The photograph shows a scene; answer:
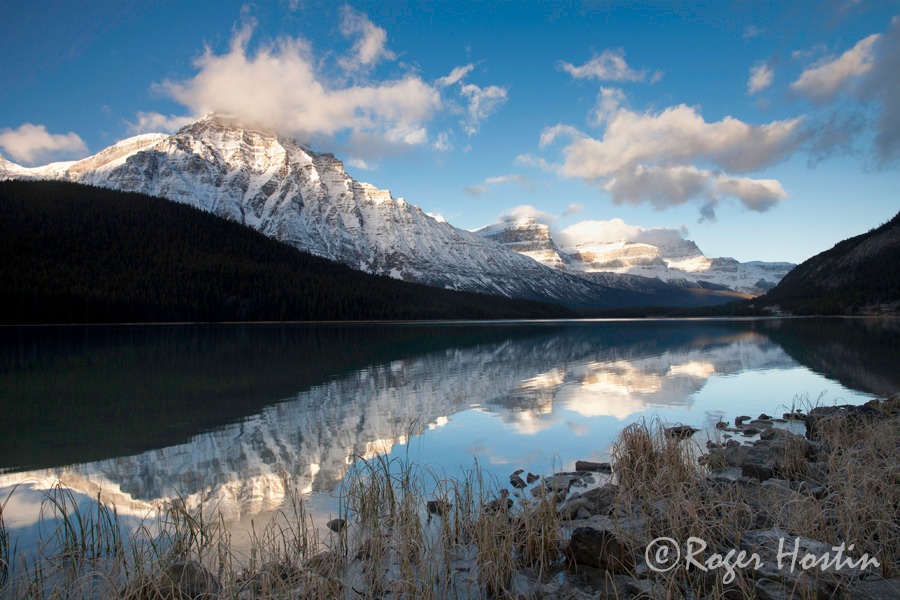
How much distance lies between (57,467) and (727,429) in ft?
61.6

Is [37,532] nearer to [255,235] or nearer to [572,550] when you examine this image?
[572,550]

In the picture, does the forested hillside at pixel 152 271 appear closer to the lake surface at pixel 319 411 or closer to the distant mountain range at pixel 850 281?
the lake surface at pixel 319 411

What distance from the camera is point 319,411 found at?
19.4 metres

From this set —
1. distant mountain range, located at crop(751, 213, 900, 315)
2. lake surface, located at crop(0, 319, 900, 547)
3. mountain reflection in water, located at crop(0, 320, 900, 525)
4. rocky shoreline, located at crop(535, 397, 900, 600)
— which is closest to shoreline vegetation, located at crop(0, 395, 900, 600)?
rocky shoreline, located at crop(535, 397, 900, 600)

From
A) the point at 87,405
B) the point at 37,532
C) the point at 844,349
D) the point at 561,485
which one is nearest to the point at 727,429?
the point at 561,485

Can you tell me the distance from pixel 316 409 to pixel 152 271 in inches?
4336

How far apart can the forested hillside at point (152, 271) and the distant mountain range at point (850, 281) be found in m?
97.9

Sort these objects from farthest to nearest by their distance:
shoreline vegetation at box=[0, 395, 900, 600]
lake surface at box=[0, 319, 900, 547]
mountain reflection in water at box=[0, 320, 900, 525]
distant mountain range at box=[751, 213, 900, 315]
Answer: distant mountain range at box=[751, 213, 900, 315] → mountain reflection in water at box=[0, 320, 900, 525] → lake surface at box=[0, 319, 900, 547] → shoreline vegetation at box=[0, 395, 900, 600]

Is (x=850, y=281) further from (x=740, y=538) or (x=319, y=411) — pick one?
(x=740, y=538)

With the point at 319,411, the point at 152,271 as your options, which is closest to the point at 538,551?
the point at 319,411

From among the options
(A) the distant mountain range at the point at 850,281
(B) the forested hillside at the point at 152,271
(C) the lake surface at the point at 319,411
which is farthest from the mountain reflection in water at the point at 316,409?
(A) the distant mountain range at the point at 850,281

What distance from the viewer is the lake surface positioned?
462 inches

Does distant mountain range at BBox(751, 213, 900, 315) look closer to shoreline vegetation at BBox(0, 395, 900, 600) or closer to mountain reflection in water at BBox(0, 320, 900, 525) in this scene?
mountain reflection in water at BBox(0, 320, 900, 525)

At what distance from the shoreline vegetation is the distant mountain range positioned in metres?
143
